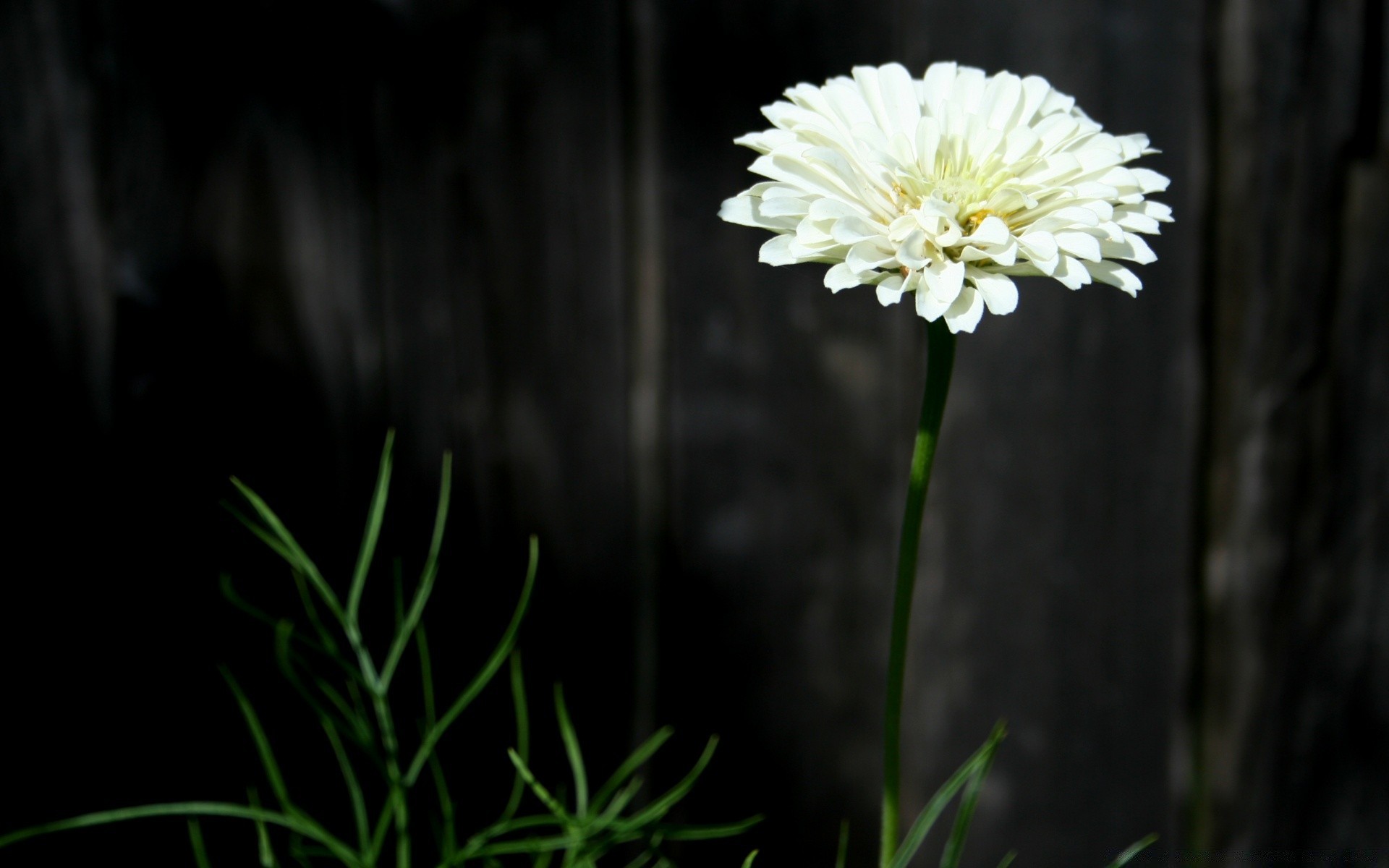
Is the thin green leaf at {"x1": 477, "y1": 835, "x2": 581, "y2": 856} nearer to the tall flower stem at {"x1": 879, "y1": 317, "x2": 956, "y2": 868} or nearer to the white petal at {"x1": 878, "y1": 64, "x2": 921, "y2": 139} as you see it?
the tall flower stem at {"x1": 879, "y1": 317, "x2": 956, "y2": 868}

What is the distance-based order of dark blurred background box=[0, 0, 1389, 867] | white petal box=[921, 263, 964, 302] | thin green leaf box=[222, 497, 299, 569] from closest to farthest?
white petal box=[921, 263, 964, 302] → thin green leaf box=[222, 497, 299, 569] → dark blurred background box=[0, 0, 1389, 867]

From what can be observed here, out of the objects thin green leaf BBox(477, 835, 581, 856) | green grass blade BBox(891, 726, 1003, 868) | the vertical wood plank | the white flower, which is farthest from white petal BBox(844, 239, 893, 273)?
the vertical wood plank

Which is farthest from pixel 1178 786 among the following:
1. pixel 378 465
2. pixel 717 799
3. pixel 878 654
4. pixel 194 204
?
pixel 194 204

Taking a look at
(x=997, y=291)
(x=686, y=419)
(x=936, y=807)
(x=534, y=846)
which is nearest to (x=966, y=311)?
(x=997, y=291)

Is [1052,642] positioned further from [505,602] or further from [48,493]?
[48,493]

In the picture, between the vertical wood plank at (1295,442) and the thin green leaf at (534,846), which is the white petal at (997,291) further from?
the vertical wood plank at (1295,442)

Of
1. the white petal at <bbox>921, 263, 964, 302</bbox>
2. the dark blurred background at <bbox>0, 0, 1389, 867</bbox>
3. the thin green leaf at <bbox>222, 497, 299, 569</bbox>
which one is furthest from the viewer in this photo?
the dark blurred background at <bbox>0, 0, 1389, 867</bbox>
